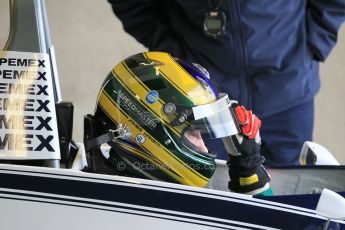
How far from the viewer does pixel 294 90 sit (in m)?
1.50

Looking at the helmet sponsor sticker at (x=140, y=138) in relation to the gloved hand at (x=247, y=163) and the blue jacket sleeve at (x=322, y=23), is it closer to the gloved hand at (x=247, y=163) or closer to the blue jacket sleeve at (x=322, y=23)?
the gloved hand at (x=247, y=163)

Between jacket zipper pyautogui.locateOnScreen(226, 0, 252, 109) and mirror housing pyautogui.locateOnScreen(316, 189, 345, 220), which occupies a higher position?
jacket zipper pyautogui.locateOnScreen(226, 0, 252, 109)

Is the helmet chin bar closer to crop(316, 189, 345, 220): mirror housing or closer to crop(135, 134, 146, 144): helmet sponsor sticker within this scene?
crop(135, 134, 146, 144): helmet sponsor sticker

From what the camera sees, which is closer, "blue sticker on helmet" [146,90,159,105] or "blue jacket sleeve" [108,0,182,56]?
"blue sticker on helmet" [146,90,159,105]

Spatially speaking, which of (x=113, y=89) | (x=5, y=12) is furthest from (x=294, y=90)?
(x=5, y=12)

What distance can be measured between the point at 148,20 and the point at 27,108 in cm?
74

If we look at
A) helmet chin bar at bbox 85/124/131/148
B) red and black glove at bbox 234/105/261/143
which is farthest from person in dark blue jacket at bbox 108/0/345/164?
helmet chin bar at bbox 85/124/131/148

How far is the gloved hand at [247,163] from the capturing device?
3.45ft

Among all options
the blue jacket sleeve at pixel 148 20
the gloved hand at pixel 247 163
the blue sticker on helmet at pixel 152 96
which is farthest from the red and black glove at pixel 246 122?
the blue jacket sleeve at pixel 148 20

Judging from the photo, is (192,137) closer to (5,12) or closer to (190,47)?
(190,47)

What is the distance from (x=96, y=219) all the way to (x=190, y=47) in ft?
2.33

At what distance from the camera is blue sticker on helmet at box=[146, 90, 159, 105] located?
3.22 ft

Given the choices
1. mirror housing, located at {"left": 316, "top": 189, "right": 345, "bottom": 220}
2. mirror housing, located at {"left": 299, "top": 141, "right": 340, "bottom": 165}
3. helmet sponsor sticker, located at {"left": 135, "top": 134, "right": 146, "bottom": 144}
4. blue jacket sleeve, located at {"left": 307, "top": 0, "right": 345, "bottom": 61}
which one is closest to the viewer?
mirror housing, located at {"left": 316, "top": 189, "right": 345, "bottom": 220}

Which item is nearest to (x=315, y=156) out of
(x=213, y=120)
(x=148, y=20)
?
(x=213, y=120)
